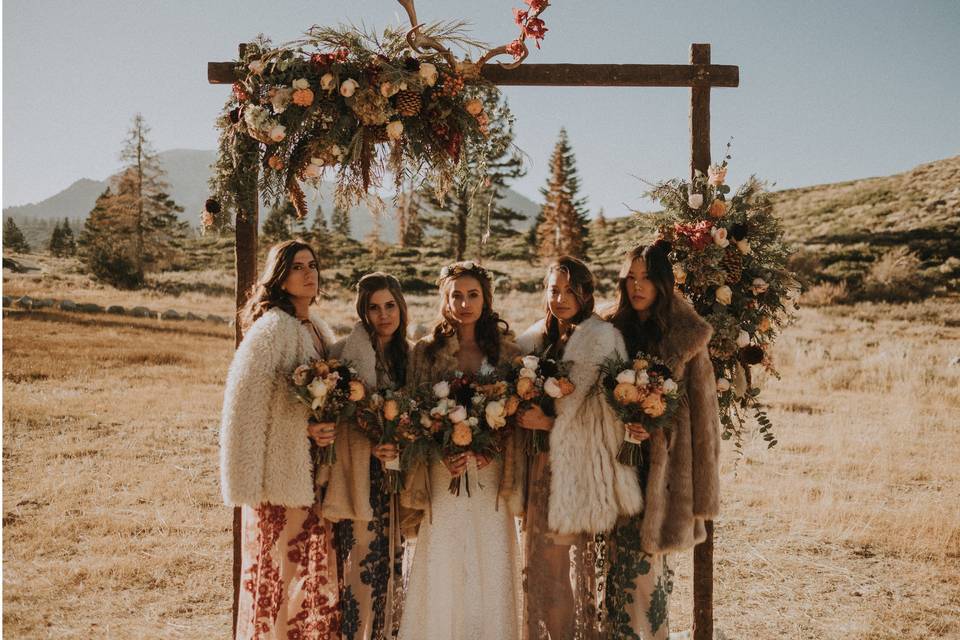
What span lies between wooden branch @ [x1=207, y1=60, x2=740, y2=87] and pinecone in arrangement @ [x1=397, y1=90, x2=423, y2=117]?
66cm

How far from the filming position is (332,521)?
4.14m

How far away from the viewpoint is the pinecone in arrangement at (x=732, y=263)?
435cm

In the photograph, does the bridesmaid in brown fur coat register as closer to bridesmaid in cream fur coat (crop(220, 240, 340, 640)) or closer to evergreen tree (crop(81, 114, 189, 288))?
bridesmaid in cream fur coat (crop(220, 240, 340, 640))

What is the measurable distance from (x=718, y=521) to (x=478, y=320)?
4.99m

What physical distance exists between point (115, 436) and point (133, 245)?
2627 centimetres

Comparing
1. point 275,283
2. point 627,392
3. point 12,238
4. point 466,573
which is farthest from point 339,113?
point 12,238

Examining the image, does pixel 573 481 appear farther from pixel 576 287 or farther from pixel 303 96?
pixel 303 96

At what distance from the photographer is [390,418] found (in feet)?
12.6

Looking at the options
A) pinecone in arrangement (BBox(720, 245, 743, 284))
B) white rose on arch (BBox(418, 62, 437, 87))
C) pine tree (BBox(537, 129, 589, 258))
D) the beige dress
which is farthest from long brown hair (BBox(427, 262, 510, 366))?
pine tree (BBox(537, 129, 589, 258))

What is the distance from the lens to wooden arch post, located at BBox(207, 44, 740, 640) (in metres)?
4.61

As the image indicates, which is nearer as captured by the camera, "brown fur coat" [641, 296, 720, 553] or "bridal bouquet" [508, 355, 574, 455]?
"bridal bouquet" [508, 355, 574, 455]

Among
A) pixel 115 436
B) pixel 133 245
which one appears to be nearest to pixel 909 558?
pixel 115 436

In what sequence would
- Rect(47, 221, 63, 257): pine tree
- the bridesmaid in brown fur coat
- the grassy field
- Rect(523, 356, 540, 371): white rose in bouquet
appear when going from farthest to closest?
Rect(47, 221, 63, 257): pine tree → the grassy field → the bridesmaid in brown fur coat → Rect(523, 356, 540, 371): white rose in bouquet

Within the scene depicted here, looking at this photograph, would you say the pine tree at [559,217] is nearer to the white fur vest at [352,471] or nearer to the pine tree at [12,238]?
the white fur vest at [352,471]
